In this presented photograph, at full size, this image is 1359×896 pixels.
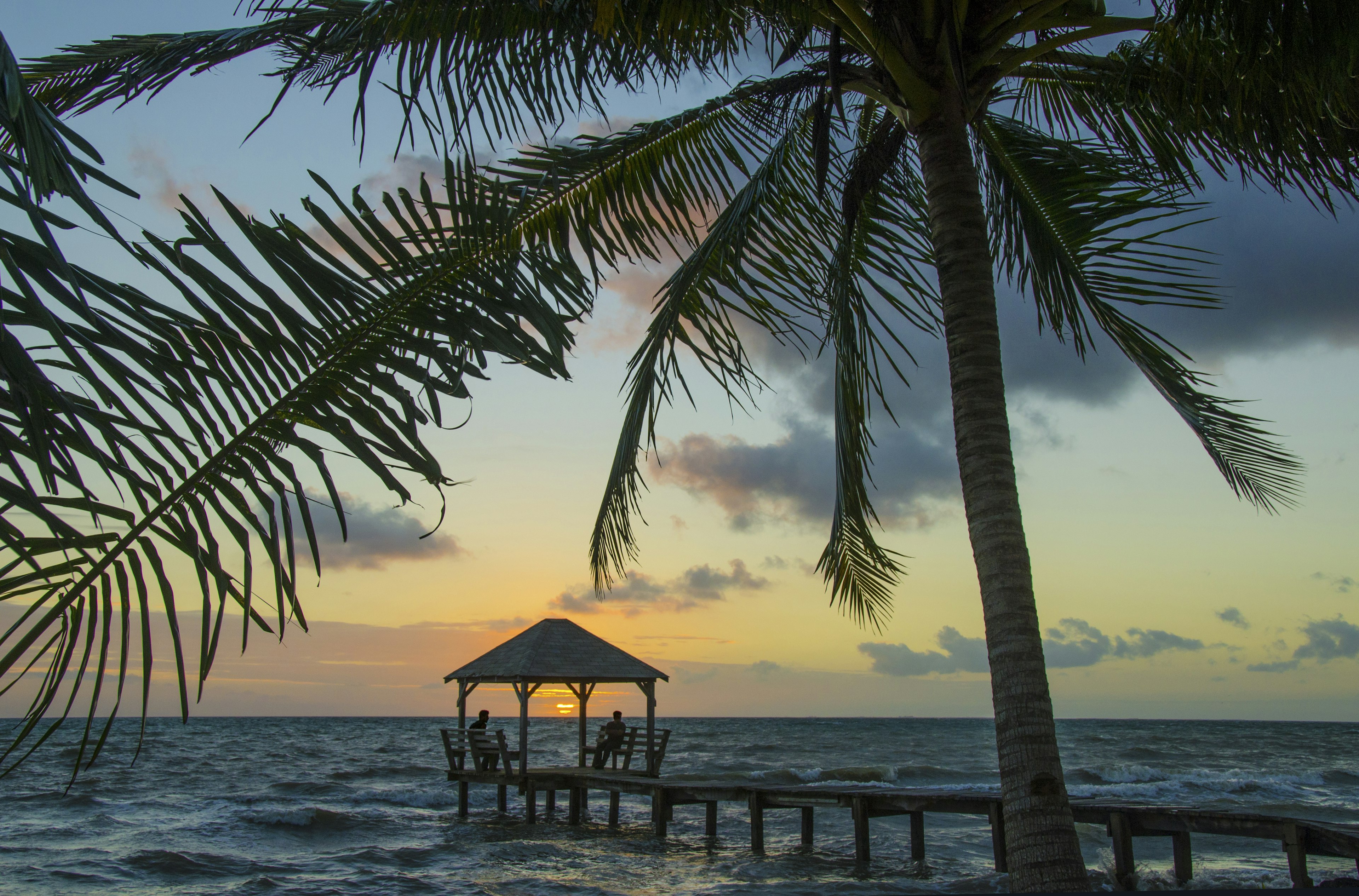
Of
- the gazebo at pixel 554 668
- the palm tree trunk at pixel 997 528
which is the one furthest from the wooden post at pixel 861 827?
the palm tree trunk at pixel 997 528

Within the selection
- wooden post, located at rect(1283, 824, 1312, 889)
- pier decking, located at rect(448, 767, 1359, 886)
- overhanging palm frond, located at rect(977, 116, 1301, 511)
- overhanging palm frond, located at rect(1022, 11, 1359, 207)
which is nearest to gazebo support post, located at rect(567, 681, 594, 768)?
pier decking, located at rect(448, 767, 1359, 886)

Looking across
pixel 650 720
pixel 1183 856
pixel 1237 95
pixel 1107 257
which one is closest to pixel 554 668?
pixel 650 720

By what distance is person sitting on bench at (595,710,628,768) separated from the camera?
18.8m

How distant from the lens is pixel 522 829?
Answer: 60.9ft

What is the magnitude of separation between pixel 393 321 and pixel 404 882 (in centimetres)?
1498

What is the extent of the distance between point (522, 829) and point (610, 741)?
2.45m

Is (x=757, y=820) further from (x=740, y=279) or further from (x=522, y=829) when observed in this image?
(x=740, y=279)

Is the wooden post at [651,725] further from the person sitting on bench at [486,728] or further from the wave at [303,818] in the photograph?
the wave at [303,818]

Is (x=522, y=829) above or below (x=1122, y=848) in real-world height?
below

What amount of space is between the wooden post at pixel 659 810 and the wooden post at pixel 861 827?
359 cm

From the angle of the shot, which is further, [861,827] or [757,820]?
[757,820]

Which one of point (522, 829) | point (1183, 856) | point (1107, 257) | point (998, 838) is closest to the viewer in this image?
point (1107, 257)

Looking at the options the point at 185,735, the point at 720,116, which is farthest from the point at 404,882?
the point at 185,735

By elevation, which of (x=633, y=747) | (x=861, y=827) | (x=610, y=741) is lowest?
(x=861, y=827)
